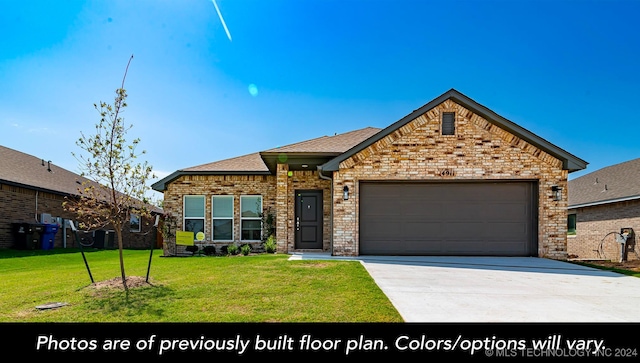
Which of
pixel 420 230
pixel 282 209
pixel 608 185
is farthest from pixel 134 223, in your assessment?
pixel 608 185

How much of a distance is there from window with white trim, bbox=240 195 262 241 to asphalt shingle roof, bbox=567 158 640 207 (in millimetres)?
15015

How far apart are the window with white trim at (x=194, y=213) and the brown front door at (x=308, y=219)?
12.9 feet

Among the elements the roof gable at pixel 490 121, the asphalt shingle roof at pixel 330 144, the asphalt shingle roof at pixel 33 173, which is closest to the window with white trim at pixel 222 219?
the asphalt shingle roof at pixel 330 144

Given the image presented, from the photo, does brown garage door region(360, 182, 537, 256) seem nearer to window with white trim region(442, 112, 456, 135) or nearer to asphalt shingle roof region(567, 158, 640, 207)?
window with white trim region(442, 112, 456, 135)

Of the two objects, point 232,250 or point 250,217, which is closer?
point 232,250

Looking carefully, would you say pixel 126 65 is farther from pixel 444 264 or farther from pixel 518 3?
pixel 518 3

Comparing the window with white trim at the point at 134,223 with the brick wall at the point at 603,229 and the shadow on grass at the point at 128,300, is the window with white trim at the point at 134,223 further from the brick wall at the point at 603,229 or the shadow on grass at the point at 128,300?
the brick wall at the point at 603,229

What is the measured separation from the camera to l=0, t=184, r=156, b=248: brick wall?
48.8ft

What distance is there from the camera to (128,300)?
5.20 meters

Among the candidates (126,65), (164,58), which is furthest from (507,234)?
(164,58)

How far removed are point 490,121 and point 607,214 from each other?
10.5 meters

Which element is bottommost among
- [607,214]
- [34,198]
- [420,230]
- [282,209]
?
[420,230]

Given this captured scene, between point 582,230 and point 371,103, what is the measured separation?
1305cm

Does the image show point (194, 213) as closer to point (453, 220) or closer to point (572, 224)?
point (453, 220)
